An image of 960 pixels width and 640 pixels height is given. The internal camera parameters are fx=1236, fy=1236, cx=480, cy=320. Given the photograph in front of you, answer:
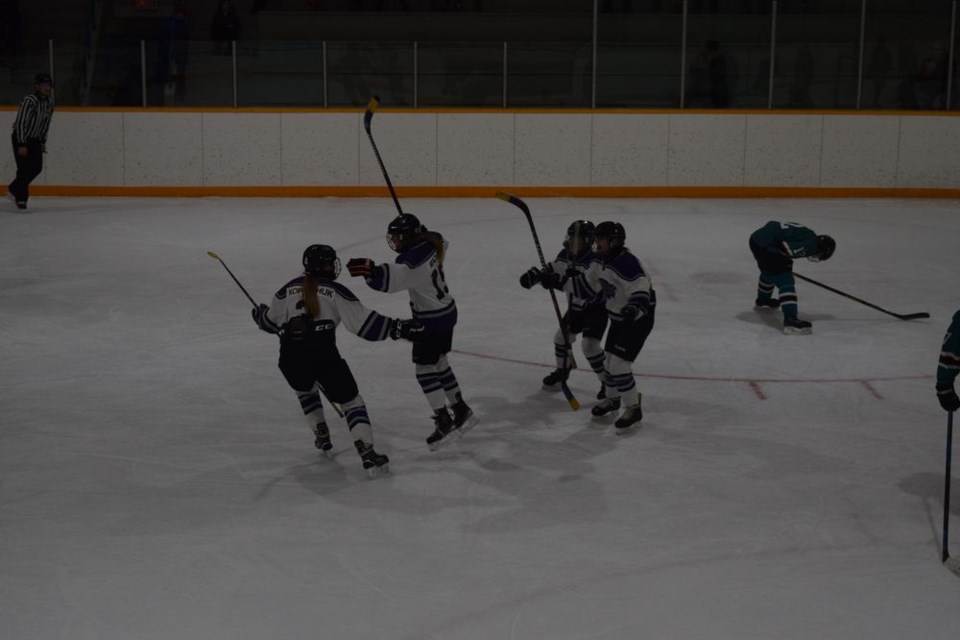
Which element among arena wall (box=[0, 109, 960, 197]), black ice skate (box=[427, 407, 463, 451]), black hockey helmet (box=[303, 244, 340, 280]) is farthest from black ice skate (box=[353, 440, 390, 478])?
arena wall (box=[0, 109, 960, 197])

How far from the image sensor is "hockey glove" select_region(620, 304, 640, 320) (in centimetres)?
527

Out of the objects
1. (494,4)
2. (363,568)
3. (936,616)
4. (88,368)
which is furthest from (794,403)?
(494,4)

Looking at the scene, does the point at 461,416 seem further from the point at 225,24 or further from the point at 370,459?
the point at 225,24

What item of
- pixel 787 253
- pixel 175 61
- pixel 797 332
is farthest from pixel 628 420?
pixel 175 61

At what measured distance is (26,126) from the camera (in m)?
11.5

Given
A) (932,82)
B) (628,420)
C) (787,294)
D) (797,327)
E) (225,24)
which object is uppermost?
(225,24)

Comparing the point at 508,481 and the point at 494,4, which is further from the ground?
the point at 494,4

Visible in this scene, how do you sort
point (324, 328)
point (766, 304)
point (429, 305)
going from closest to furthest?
1. point (324, 328)
2. point (429, 305)
3. point (766, 304)

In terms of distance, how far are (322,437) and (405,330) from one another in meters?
0.64

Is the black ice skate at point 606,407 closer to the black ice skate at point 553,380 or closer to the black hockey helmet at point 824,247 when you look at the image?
the black ice skate at point 553,380

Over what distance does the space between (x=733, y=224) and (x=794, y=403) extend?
5.67 meters

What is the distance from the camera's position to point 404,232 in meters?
5.08

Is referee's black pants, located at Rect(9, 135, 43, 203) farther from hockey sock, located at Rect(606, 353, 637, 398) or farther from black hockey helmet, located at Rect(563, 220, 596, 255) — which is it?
hockey sock, located at Rect(606, 353, 637, 398)

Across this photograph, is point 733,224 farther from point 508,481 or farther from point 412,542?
point 412,542
